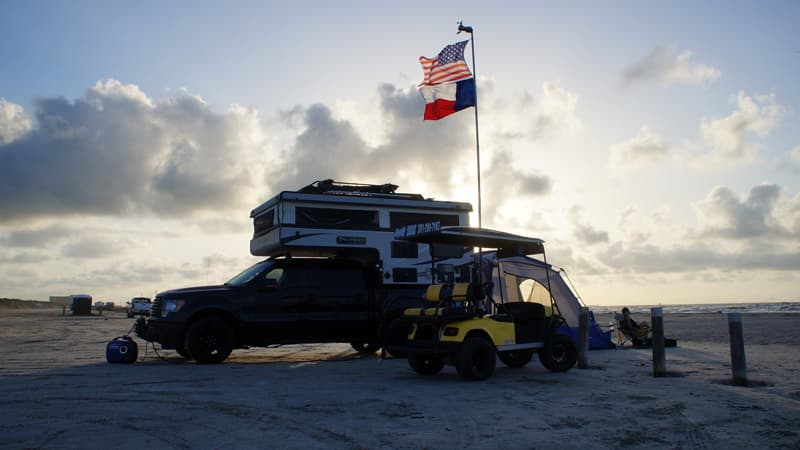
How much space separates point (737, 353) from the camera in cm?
894

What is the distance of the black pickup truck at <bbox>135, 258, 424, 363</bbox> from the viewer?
12.0 metres

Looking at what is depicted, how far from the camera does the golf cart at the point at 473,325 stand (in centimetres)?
977

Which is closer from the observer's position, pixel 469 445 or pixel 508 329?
pixel 469 445

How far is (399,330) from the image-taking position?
38.3 ft

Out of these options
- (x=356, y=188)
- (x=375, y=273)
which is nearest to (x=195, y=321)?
(x=375, y=273)

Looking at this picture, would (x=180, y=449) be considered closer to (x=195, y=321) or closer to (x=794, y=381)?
(x=195, y=321)

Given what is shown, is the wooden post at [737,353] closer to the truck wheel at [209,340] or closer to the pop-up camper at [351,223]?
the pop-up camper at [351,223]

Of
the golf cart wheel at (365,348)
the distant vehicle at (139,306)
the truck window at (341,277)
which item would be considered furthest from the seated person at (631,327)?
A: the distant vehicle at (139,306)

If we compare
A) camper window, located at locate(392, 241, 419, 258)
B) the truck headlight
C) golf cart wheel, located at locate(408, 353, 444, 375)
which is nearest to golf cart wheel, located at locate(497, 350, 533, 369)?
golf cart wheel, located at locate(408, 353, 444, 375)

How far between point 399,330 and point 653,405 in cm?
530

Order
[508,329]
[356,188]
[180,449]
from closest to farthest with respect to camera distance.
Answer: [180,449] → [508,329] → [356,188]

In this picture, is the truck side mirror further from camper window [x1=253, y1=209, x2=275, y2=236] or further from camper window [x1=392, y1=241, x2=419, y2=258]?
camper window [x1=392, y1=241, x2=419, y2=258]

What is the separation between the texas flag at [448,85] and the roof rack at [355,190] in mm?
3057

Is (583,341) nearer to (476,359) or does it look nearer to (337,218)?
(476,359)
